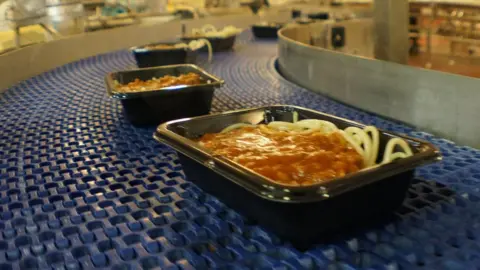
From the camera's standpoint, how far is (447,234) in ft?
2.42

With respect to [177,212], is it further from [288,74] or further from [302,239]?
[288,74]

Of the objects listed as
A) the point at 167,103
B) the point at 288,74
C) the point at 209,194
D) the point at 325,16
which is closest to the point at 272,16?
the point at 325,16

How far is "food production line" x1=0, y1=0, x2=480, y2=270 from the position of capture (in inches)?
27.6

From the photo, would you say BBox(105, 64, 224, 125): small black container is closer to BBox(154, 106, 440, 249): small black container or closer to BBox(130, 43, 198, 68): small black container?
BBox(154, 106, 440, 249): small black container

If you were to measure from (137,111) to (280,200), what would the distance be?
2.53 feet

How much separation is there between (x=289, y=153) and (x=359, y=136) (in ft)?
0.45

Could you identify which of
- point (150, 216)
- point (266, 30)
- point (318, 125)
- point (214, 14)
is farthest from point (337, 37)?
point (150, 216)

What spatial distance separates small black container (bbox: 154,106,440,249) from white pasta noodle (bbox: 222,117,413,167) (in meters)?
0.02

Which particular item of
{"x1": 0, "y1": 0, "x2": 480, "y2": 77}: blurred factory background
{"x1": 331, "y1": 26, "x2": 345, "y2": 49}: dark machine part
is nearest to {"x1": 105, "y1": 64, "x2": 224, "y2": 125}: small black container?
{"x1": 0, "y1": 0, "x2": 480, "y2": 77}: blurred factory background

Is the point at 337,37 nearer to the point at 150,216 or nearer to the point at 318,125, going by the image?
the point at 318,125

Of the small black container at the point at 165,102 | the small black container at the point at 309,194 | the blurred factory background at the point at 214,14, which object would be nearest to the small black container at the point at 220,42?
the blurred factory background at the point at 214,14

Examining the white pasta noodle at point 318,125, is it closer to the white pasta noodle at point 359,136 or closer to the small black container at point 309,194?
the white pasta noodle at point 359,136

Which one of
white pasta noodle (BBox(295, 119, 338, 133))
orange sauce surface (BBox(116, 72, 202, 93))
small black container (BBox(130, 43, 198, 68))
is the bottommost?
white pasta noodle (BBox(295, 119, 338, 133))

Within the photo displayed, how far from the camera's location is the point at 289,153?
826 mm
